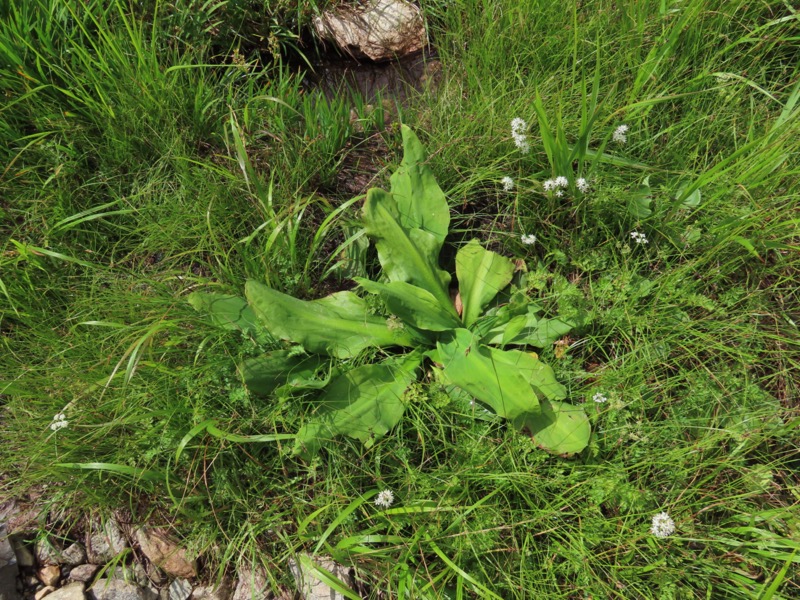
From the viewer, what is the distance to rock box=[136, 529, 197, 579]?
1.79 meters

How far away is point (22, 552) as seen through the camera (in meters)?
1.81

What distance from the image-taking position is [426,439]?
181 centimetres

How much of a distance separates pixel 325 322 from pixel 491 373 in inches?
22.0

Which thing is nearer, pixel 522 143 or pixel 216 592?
pixel 216 592

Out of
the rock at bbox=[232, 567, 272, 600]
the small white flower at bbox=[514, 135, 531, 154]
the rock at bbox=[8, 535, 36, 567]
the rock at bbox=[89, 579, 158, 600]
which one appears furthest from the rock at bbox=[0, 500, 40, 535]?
the small white flower at bbox=[514, 135, 531, 154]

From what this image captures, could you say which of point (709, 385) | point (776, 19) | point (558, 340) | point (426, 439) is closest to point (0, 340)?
point (426, 439)

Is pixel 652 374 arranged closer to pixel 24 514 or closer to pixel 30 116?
pixel 24 514

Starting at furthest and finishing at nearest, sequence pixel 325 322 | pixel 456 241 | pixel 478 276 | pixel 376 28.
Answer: pixel 376 28
pixel 456 241
pixel 478 276
pixel 325 322

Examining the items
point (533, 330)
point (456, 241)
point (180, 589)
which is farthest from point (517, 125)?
point (180, 589)

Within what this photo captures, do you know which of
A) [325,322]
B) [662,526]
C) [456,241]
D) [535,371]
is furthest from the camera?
[456,241]

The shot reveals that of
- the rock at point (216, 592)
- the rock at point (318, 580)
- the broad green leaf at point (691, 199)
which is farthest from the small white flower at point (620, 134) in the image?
the rock at point (216, 592)

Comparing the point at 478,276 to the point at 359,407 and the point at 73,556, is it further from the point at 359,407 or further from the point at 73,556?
the point at 73,556

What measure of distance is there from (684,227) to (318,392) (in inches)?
54.5

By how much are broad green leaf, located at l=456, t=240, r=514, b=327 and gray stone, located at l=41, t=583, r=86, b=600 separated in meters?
1.49
